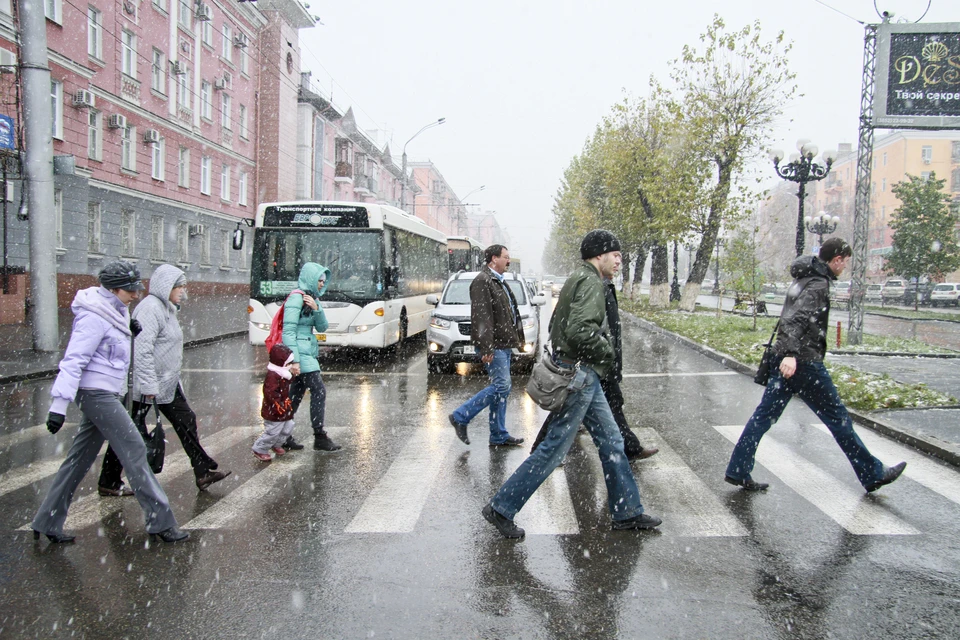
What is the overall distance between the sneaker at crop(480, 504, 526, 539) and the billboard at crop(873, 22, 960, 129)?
51.5ft

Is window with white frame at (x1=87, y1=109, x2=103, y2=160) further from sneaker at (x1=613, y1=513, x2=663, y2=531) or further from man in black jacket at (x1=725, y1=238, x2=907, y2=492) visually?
sneaker at (x1=613, y1=513, x2=663, y2=531)

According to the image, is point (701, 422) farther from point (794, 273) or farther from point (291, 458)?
point (291, 458)

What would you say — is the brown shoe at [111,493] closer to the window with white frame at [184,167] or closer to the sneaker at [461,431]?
the sneaker at [461,431]

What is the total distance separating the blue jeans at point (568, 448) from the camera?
4605 mm

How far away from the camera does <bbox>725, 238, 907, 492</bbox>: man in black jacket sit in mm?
5484

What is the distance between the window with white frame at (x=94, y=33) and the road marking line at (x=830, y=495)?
24680 mm

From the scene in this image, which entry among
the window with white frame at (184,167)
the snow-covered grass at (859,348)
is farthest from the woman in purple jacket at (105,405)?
the window with white frame at (184,167)

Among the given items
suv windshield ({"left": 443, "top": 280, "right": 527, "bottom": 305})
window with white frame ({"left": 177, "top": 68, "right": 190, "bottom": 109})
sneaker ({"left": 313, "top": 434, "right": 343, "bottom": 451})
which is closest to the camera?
sneaker ({"left": 313, "top": 434, "right": 343, "bottom": 451})

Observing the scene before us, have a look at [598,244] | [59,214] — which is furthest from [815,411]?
[59,214]

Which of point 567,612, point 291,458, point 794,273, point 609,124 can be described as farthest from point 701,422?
point 609,124

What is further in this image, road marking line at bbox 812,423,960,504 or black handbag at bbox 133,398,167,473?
road marking line at bbox 812,423,960,504

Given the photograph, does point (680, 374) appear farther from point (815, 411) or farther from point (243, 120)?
point (243, 120)

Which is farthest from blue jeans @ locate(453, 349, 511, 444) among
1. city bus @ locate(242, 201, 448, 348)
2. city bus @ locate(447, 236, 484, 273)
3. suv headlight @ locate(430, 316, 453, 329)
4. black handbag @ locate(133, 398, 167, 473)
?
city bus @ locate(447, 236, 484, 273)

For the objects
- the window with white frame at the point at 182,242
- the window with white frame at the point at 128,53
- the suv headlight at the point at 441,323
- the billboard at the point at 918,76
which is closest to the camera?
the suv headlight at the point at 441,323
